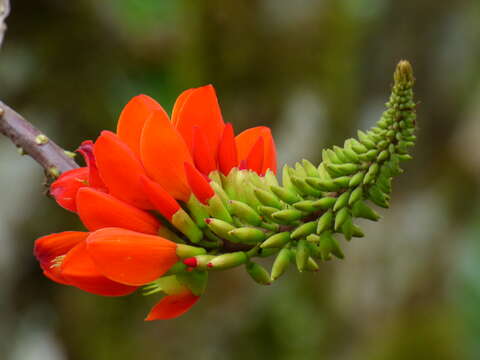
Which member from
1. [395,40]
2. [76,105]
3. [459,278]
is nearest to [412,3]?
[395,40]

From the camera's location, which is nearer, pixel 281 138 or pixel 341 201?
pixel 341 201

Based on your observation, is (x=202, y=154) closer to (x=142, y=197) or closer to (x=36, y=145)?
(x=142, y=197)

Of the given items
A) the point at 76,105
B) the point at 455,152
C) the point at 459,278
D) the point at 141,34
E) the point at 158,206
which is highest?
the point at 158,206

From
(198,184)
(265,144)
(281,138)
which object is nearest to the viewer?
(198,184)

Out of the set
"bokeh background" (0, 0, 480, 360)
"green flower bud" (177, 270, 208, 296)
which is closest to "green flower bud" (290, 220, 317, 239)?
"green flower bud" (177, 270, 208, 296)

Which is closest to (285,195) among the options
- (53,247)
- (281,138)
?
(53,247)

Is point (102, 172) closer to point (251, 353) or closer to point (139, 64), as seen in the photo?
point (251, 353)
